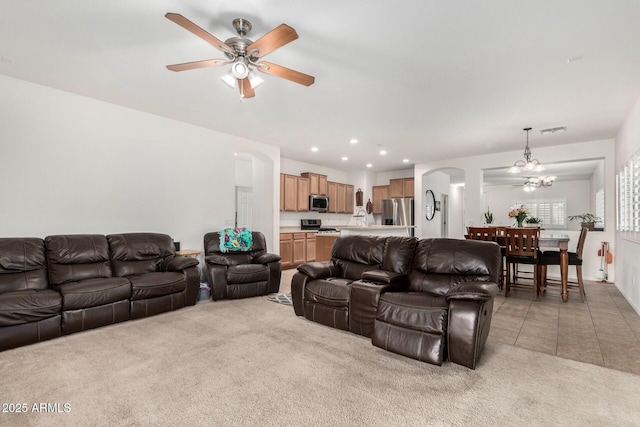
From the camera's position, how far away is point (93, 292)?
3.14m

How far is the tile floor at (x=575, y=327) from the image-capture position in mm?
2660

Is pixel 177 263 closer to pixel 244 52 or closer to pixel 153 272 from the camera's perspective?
pixel 153 272

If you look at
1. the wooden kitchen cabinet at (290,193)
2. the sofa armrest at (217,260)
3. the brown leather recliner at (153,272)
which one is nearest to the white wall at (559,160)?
the wooden kitchen cabinet at (290,193)

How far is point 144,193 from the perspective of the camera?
454 cm

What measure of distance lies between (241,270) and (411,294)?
2485 millimetres

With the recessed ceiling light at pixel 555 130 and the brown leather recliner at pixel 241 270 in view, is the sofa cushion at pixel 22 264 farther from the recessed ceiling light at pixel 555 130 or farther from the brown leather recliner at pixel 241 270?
the recessed ceiling light at pixel 555 130

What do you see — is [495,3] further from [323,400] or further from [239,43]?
[323,400]

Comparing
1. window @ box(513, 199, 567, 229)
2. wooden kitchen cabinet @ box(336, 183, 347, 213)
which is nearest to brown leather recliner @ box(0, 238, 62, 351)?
wooden kitchen cabinet @ box(336, 183, 347, 213)

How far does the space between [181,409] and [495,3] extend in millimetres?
3263

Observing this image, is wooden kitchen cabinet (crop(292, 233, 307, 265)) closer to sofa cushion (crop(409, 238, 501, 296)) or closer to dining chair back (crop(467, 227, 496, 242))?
dining chair back (crop(467, 227, 496, 242))

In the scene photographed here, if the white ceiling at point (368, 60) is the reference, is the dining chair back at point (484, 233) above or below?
below

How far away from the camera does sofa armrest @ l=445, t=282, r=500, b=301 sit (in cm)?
230

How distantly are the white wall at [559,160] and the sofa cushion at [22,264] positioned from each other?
7.18 m

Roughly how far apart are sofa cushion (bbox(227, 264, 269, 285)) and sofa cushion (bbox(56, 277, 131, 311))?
1.24 m
